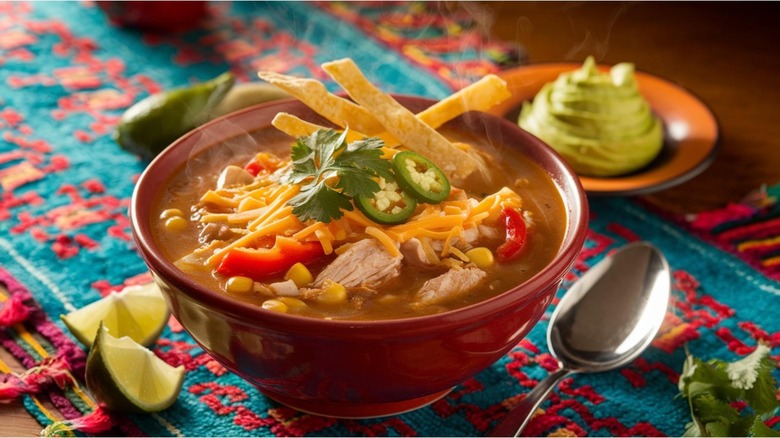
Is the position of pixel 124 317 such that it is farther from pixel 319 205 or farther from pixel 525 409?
pixel 525 409

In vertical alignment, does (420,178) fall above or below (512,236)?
above

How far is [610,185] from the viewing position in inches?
136

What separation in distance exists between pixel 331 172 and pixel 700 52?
3296 mm

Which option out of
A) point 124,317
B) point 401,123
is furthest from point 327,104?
point 124,317

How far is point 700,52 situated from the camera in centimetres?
493

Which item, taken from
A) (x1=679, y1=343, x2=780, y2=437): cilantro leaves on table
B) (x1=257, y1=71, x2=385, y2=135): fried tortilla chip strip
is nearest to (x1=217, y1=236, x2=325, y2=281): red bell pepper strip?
(x1=257, y1=71, x2=385, y2=135): fried tortilla chip strip

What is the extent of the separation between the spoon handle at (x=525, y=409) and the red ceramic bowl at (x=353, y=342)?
187 mm

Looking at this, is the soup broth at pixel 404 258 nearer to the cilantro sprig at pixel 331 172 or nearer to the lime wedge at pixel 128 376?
the cilantro sprig at pixel 331 172

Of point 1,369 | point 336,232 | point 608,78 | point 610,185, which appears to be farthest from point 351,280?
point 608,78

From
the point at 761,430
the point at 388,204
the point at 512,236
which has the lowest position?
the point at 761,430

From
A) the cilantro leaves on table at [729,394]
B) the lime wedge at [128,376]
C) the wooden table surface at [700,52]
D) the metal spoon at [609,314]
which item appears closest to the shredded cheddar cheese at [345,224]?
the lime wedge at [128,376]

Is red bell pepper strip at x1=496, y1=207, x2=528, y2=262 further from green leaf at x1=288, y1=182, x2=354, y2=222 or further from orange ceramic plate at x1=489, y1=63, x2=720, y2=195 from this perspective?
orange ceramic plate at x1=489, y1=63, x2=720, y2=195

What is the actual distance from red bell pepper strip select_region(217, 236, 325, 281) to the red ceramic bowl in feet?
0.57

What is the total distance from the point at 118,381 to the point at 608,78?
2.59m
